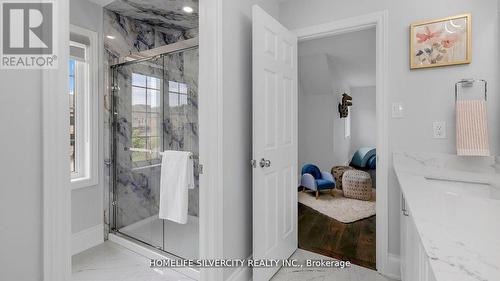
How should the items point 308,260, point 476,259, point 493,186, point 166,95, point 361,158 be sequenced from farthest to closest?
1. point 361,158
2. point 166,95
3. point 308,260
4. point 493,186
5. point 476,259

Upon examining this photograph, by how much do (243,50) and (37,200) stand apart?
5.07ft

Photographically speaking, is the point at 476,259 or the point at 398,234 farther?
the point at 398,234

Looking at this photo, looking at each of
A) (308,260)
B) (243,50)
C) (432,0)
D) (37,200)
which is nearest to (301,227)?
(308,260)

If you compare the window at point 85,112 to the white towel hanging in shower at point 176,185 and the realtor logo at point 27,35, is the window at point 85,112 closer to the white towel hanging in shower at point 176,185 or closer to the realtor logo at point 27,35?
the white towel hanging in shower at point 176,185

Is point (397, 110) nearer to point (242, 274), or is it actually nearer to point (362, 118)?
point (242, 274)

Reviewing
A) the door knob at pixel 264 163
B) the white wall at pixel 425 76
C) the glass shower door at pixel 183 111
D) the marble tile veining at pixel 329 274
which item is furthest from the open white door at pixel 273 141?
the glass shower door at pixel 183 111

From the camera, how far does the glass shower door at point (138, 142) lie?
2781 millimetres

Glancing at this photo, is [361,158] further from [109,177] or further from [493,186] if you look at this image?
[109,177]

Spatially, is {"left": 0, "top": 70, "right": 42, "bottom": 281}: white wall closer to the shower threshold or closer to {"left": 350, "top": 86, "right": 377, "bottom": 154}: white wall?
the shower threshold

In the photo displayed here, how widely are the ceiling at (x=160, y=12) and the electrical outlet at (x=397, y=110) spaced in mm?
2144

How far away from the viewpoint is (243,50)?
1927 millimetres

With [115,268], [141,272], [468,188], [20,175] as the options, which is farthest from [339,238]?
[20,175]

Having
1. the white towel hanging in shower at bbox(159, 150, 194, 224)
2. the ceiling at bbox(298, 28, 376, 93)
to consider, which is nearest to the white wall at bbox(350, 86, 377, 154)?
the ceiling at bbox(298, 28, 376, 93)

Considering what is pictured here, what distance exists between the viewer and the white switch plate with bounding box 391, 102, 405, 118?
1.98 metres
